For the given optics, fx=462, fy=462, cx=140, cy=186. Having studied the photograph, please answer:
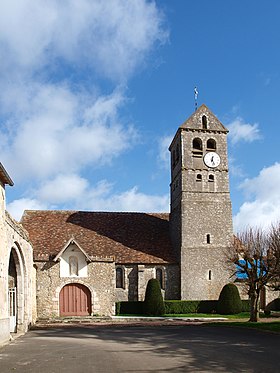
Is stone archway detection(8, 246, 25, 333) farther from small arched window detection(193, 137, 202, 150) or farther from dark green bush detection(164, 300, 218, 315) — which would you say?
small arched window detection(193, 137, 202, 150)

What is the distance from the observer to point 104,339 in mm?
17391

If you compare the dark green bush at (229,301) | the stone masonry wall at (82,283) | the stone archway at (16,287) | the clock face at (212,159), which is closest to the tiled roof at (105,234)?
the stone masonry wall at (82,283)

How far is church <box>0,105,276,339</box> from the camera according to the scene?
102ft

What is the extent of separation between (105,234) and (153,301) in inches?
282

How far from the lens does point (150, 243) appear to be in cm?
3644

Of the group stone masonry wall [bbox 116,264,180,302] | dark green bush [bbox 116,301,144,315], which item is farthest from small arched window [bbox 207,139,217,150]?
dark green bush [bbox 116,301,144,315]

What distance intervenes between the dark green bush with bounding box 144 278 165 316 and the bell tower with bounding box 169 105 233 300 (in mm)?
2523

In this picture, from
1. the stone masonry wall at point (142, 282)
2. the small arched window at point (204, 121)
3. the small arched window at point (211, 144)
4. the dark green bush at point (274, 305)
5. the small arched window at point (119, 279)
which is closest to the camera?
the stone masonry wall at point (142, 282)

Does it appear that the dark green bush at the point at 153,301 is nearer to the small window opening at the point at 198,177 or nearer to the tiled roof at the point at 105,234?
the tiled roof at the point at 105,234

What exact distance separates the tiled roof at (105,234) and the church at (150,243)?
7 centimetres

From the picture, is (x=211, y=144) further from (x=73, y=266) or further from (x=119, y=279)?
(x=73, y=266)

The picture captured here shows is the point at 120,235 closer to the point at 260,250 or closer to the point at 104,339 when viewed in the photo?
the point at 260,250

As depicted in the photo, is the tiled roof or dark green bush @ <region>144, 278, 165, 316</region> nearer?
dark green bush @ <region>144, 278, 165, 316</region>

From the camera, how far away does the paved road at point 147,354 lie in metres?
10.6
